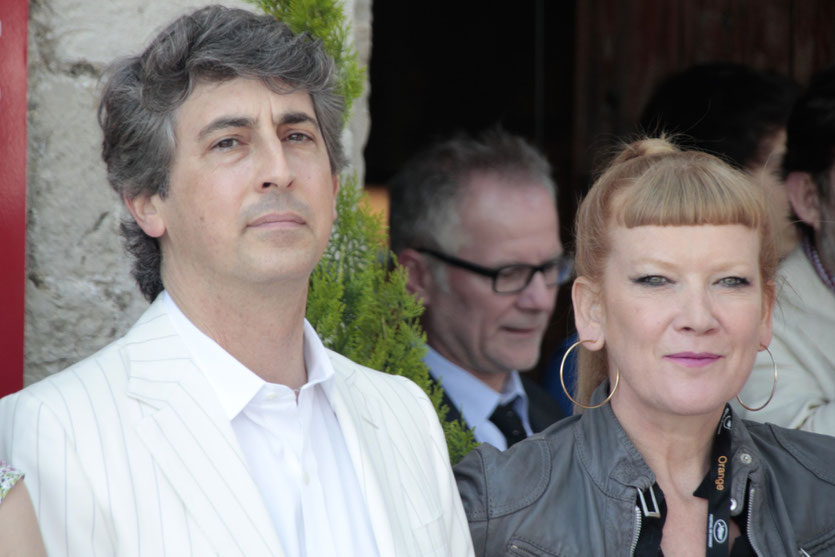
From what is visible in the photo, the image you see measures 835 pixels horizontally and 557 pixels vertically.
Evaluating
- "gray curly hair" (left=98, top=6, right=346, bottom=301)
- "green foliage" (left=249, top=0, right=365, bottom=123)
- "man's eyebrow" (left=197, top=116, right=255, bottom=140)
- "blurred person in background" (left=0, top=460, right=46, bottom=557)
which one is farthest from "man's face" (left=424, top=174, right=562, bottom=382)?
"blurred person in background" (left=0, top=460, right=46, bottom=557)

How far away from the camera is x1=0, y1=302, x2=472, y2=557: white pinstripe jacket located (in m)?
1.96

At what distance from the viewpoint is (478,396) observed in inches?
157

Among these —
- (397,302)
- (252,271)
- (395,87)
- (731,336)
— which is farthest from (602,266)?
(395,87)

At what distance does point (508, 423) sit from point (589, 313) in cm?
130

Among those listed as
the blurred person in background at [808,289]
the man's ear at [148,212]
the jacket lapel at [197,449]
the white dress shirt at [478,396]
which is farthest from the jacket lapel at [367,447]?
the white dress shirt at [478,396]

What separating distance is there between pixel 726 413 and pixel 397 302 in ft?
2.88

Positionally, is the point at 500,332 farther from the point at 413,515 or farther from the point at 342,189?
the point at 413,515

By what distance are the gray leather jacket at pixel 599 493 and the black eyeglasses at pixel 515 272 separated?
1.36 m

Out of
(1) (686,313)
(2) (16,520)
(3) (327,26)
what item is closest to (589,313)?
(1) (686,313)

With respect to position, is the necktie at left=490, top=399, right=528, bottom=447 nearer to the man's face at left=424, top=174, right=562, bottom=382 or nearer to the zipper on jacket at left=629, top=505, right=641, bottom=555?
the man's face at left=424, top=174, right=562, bottom=382

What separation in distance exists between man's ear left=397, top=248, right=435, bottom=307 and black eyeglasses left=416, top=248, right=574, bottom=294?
56 mm

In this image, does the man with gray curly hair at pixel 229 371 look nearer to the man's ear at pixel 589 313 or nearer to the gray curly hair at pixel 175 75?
the gray curly hair at pixel 175 75

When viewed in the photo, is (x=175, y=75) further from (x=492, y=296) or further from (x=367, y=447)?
(x=492, y=296)

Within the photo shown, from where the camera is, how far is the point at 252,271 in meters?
2.27
